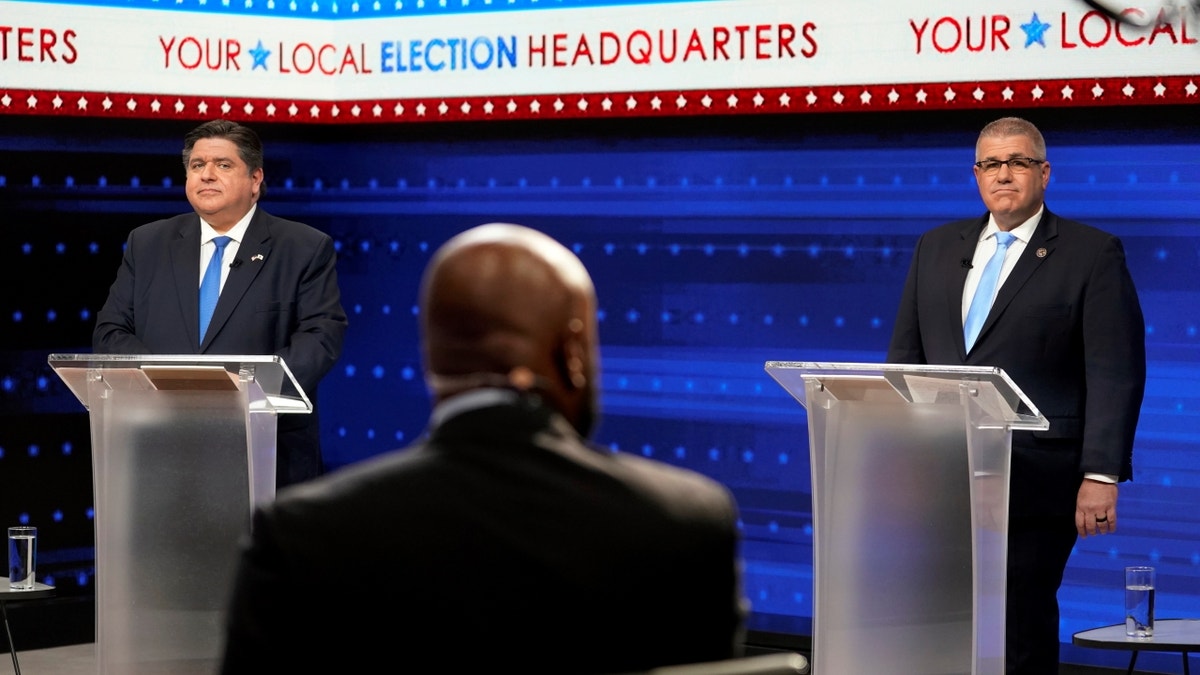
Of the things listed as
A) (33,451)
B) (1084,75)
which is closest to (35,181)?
(33,451)

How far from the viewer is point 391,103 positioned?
22.1 feet

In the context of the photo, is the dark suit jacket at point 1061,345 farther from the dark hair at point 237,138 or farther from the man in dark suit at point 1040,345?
the dark hair at point 237,138

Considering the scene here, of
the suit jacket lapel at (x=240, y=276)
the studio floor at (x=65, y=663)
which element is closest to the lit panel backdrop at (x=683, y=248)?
the studio floor at (x=65, y=663)

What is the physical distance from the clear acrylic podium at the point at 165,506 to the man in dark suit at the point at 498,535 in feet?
8.72

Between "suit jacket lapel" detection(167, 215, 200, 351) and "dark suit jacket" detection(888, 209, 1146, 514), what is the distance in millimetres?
2010

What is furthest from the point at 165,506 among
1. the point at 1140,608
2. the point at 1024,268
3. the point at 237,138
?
the point at 1140,608

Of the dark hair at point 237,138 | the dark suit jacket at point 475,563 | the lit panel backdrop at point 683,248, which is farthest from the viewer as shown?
the lit panel backdrop at point 683,248

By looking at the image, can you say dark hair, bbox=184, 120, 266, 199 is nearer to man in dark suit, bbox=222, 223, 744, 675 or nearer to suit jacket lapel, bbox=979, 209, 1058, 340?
suit jacket lapel, bbox=979, 209, 1058, 340

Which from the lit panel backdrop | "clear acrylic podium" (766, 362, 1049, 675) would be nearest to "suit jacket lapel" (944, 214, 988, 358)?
"clear acrylic podium" (766, 362, 1049, 675)

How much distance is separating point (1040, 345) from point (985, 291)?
0.75ft

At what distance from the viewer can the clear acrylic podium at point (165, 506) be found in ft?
13.7

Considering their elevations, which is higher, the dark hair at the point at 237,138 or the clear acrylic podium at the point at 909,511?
the dark hair at the point at 237,138

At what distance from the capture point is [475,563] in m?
1.51

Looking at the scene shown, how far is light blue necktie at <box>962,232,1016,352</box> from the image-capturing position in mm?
4492
